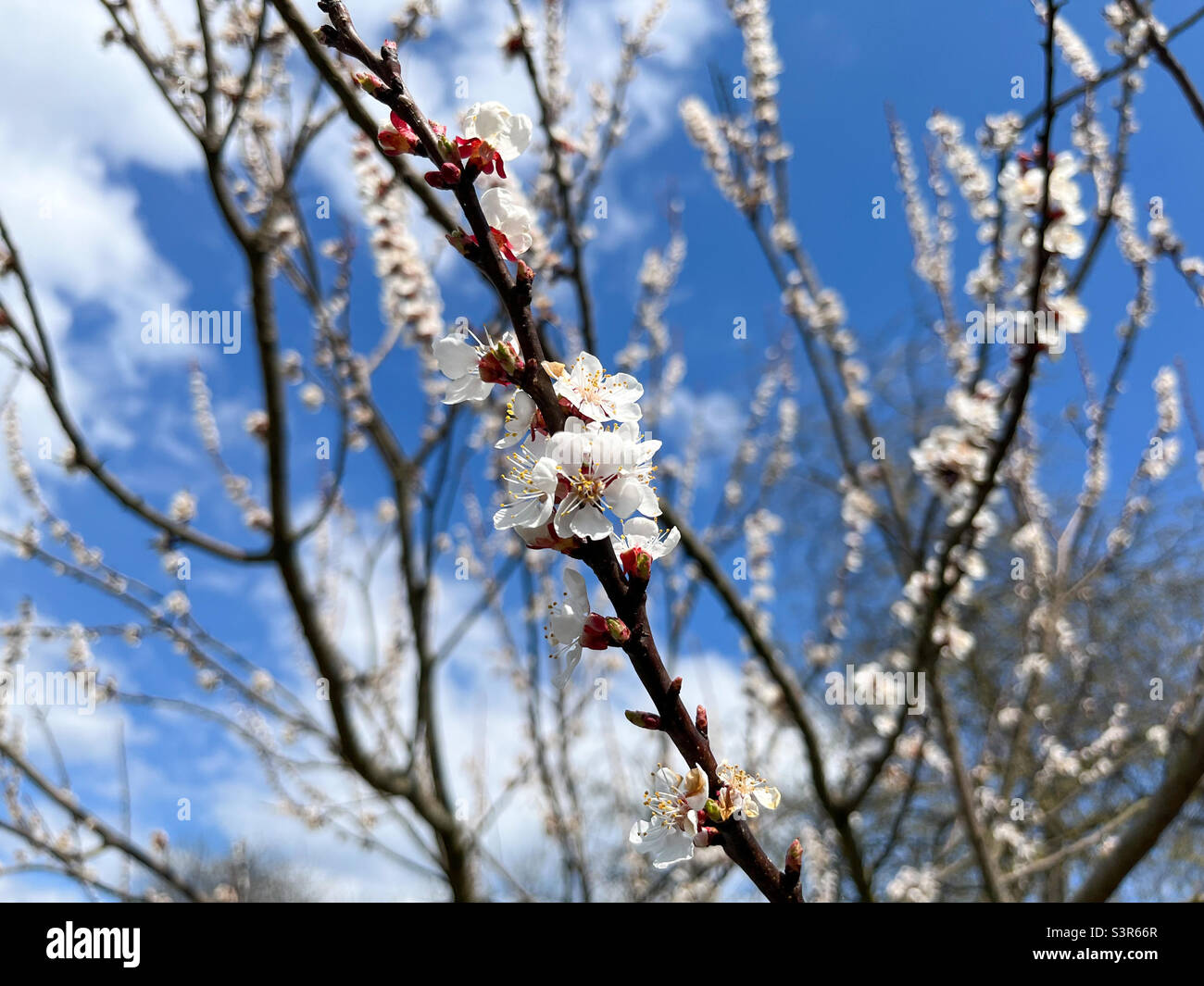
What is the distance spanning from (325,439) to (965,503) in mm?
2984

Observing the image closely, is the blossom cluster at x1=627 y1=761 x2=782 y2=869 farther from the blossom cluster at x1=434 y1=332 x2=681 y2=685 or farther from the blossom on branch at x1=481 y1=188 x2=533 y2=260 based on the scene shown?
the blossom on branch at x1=481 y1=188 x2=533 y2=260

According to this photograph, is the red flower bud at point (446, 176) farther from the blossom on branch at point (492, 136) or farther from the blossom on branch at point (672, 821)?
the blossom on branch at point (672, 821)

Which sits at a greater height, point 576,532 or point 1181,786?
point 576,532

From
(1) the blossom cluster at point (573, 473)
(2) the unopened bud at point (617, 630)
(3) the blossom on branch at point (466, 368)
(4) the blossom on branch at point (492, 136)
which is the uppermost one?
(4) the blossom on branch at point (492, 136)

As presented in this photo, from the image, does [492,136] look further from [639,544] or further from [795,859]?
[795,859]

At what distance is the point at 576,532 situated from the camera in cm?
83

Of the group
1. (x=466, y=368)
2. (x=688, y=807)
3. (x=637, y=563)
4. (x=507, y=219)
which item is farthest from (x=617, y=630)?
(x=507, y=219)

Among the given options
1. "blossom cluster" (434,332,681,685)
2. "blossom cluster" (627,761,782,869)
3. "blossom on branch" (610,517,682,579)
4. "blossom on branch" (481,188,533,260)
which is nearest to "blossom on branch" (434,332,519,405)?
"blossom cluster" (434,332,681,685)

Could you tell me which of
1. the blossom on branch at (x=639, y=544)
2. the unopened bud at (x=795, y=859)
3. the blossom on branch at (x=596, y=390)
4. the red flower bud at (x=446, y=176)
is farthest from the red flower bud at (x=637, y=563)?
the red flower bud at (x=446, y=176)

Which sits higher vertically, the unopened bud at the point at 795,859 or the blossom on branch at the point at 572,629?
the blossom on branch at the point at 572,629

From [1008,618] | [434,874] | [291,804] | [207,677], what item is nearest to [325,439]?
[207,677]

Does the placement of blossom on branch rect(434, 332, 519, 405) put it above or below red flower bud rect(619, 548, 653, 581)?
above
